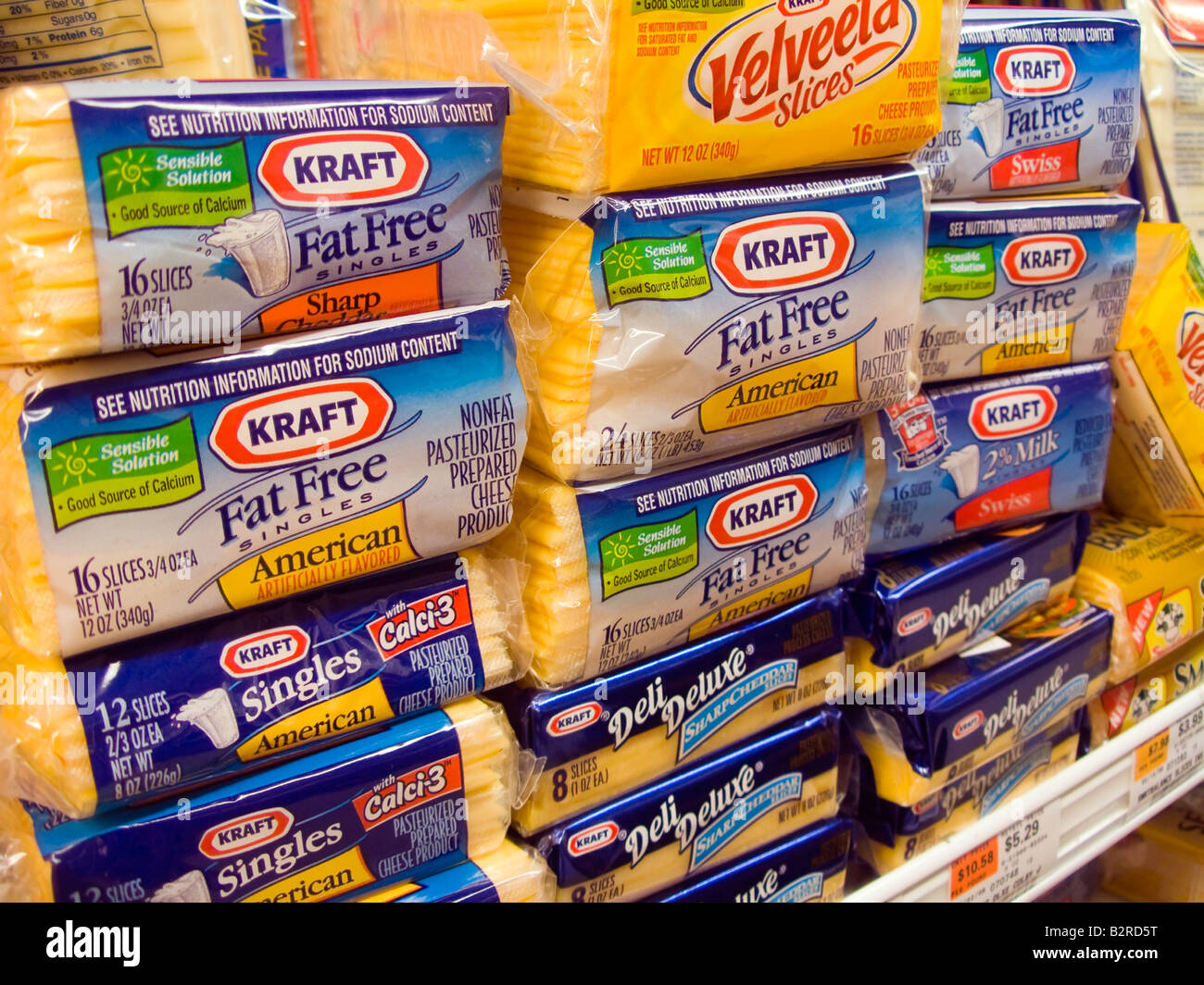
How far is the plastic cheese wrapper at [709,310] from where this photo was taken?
1.06 meters

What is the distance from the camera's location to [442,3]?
118 cm

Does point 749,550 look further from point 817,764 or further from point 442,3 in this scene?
point 442,3

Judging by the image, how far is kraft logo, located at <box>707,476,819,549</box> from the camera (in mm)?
1202

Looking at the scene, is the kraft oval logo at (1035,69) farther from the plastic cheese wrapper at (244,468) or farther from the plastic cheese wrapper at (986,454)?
the plastic cheese wrapper at (244,468)

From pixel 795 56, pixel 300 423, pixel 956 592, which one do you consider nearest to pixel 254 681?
pixel 300 423

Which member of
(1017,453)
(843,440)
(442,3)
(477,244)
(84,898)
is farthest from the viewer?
(1017,453)

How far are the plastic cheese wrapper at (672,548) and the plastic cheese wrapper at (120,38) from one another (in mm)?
554

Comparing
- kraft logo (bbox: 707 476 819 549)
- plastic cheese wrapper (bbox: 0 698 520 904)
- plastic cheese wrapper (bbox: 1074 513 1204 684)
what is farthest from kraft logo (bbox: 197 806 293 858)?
plastic cheese wrapper (bbox: 1074 513 1204 684)

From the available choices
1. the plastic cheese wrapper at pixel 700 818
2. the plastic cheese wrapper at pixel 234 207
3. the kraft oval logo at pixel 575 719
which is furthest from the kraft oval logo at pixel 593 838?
the plastic cheese wrapper at pixel 234 207

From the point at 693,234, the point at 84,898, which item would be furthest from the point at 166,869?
the point at 693,234

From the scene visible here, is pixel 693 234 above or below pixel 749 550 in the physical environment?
above

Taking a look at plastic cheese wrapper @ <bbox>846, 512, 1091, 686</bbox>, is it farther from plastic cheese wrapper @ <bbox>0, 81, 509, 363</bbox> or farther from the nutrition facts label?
the nutrition facts label

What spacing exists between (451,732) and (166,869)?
0.28m

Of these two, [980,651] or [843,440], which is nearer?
[843,440]
